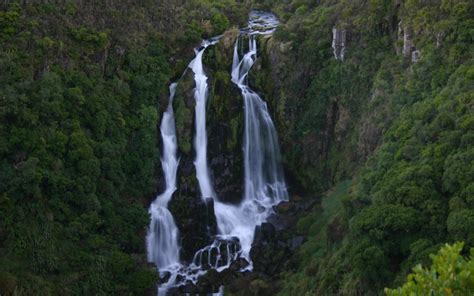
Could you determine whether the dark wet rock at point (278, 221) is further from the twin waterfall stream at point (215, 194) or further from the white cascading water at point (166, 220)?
the white cascading water at point (166, 220)

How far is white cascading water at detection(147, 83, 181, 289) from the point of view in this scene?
2636cm

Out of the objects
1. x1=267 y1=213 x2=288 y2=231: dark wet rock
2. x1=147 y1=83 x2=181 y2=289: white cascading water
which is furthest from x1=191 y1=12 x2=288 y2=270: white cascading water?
x1=147 y1=83 x2=181 y2=289: white cascading water

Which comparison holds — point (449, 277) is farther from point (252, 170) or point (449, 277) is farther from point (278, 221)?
point (252, 170)

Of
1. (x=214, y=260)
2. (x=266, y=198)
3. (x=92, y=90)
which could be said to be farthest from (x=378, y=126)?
(x=92, y=90)

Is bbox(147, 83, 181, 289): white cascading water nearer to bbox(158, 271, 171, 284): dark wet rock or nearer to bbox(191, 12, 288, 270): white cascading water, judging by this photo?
bbox(158, 271, 171, 284): dark wet rock

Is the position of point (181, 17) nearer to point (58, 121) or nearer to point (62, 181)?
point (58, 121)

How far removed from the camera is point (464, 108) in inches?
805

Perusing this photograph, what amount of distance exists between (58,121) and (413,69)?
17517 mm

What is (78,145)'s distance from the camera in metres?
24.8

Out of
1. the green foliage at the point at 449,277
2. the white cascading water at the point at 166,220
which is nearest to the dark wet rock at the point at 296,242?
the white cascading water at the point at 166,220

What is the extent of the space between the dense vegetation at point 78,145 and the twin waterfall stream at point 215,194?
941 mm

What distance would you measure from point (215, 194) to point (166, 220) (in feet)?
12.0

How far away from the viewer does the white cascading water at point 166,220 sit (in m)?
26.4

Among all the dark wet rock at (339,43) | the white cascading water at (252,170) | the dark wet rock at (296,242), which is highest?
the dark wet rock at (339,43)
